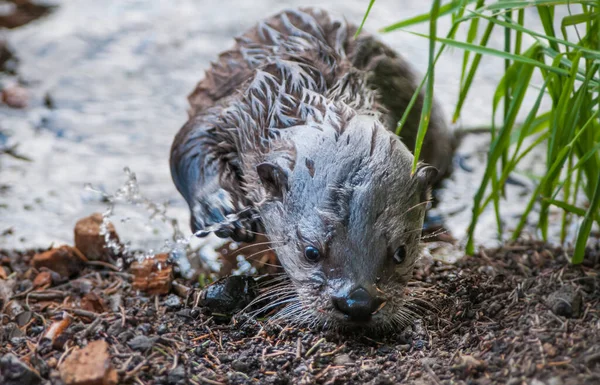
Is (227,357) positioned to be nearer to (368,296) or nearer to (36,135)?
(368,296)

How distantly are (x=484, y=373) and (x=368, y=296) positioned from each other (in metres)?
0.46

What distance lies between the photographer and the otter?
2854 mm

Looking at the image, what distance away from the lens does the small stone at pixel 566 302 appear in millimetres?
2947

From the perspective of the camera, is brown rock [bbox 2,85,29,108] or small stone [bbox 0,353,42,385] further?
brown rock [bbox 2,85,29,108]

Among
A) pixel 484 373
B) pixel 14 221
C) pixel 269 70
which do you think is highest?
pixel 269 70

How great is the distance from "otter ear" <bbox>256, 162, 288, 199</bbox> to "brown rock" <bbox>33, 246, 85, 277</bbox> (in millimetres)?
1197

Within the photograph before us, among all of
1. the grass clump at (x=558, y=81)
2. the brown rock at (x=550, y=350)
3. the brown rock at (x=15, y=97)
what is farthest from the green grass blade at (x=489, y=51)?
the brown rock at (x=15, y=97)

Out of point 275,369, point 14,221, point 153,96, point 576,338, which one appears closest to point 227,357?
point 275,369

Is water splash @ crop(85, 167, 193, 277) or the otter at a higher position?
the otter

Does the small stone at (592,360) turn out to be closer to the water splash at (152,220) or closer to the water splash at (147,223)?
the water splash at (152,220)

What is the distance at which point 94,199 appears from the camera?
4.82m

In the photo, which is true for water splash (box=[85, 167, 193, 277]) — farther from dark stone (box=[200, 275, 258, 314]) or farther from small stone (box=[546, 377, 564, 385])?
small stone (box=[546, 377, 564, 385])

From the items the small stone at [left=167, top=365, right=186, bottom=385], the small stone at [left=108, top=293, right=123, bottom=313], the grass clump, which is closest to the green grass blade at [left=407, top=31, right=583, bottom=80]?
the grass clump

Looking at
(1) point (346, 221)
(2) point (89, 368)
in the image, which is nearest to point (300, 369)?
(1) point (346, 221)
